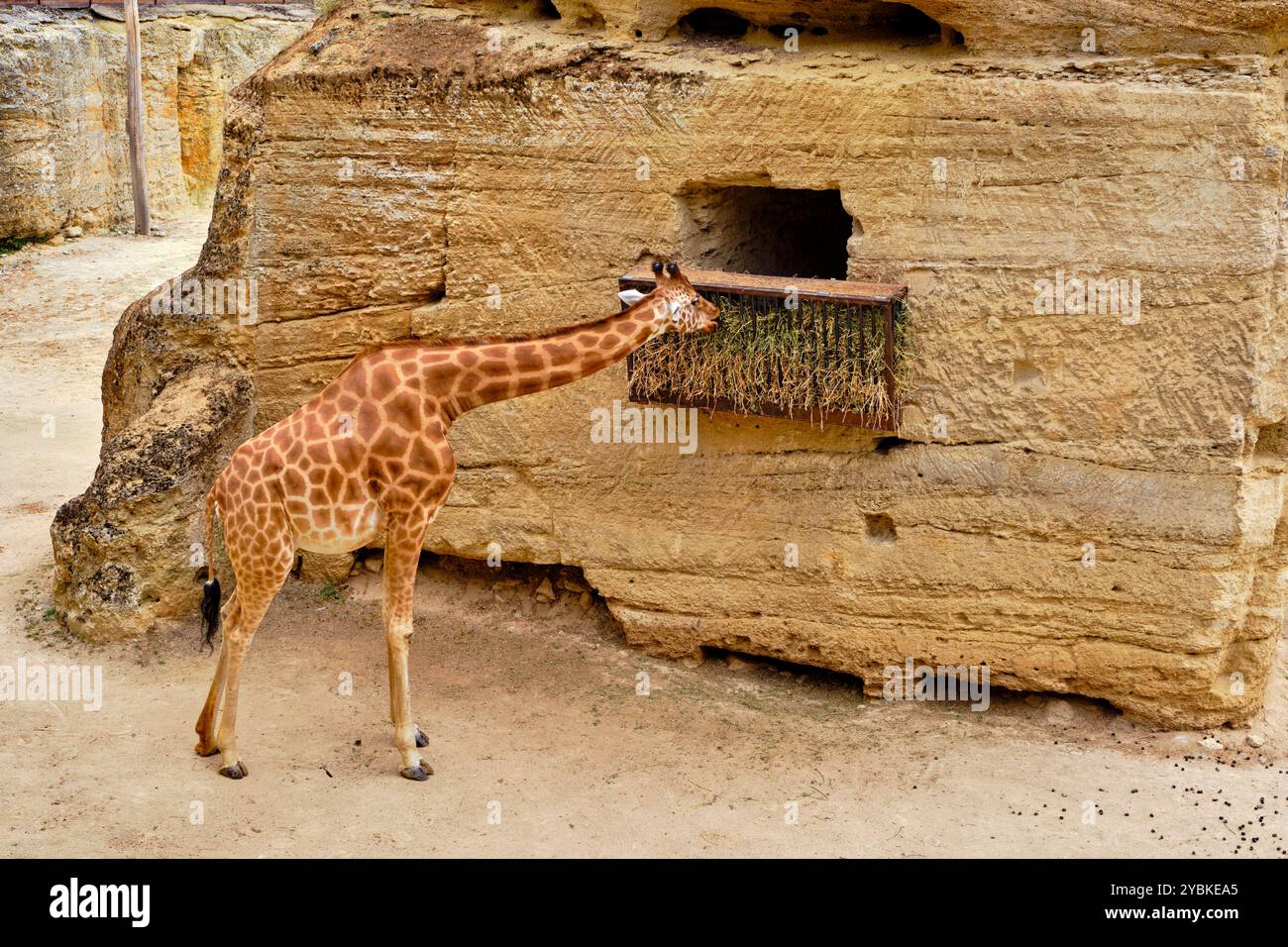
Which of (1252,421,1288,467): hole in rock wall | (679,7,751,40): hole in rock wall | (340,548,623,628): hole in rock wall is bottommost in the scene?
(340,548,623,628): hole in rock wall

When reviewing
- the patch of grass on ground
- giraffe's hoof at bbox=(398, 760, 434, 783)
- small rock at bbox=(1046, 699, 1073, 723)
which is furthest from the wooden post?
small rock at bbox=(1046, 699, 1073, 723)

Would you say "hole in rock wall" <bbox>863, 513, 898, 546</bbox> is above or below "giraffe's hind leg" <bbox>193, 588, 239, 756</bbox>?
above

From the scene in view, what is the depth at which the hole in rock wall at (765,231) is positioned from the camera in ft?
30.4

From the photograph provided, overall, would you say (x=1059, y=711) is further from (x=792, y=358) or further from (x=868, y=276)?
(x=868, y=276)

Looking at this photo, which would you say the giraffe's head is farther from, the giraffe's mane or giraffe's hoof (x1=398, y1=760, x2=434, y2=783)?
giraffe's hoof (x1=398, y1=760, x2=434, y2=783)

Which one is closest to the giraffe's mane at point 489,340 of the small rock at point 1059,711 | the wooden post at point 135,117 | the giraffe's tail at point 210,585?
the giraffe's tail at point 210,585

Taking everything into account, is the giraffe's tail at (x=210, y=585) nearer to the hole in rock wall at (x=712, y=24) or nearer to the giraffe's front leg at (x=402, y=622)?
the giraffe's front leg at (x=402, y=622)

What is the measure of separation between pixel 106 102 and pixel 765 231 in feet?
48.4

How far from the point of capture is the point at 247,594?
8.10m

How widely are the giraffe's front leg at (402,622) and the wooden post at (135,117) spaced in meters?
15.3

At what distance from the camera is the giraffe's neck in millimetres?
7926

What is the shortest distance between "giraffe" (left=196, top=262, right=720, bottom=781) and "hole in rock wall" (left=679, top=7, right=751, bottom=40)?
2.08m

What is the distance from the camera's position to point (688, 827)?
7.91m

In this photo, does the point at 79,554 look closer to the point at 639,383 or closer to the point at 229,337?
the point at 229,337
